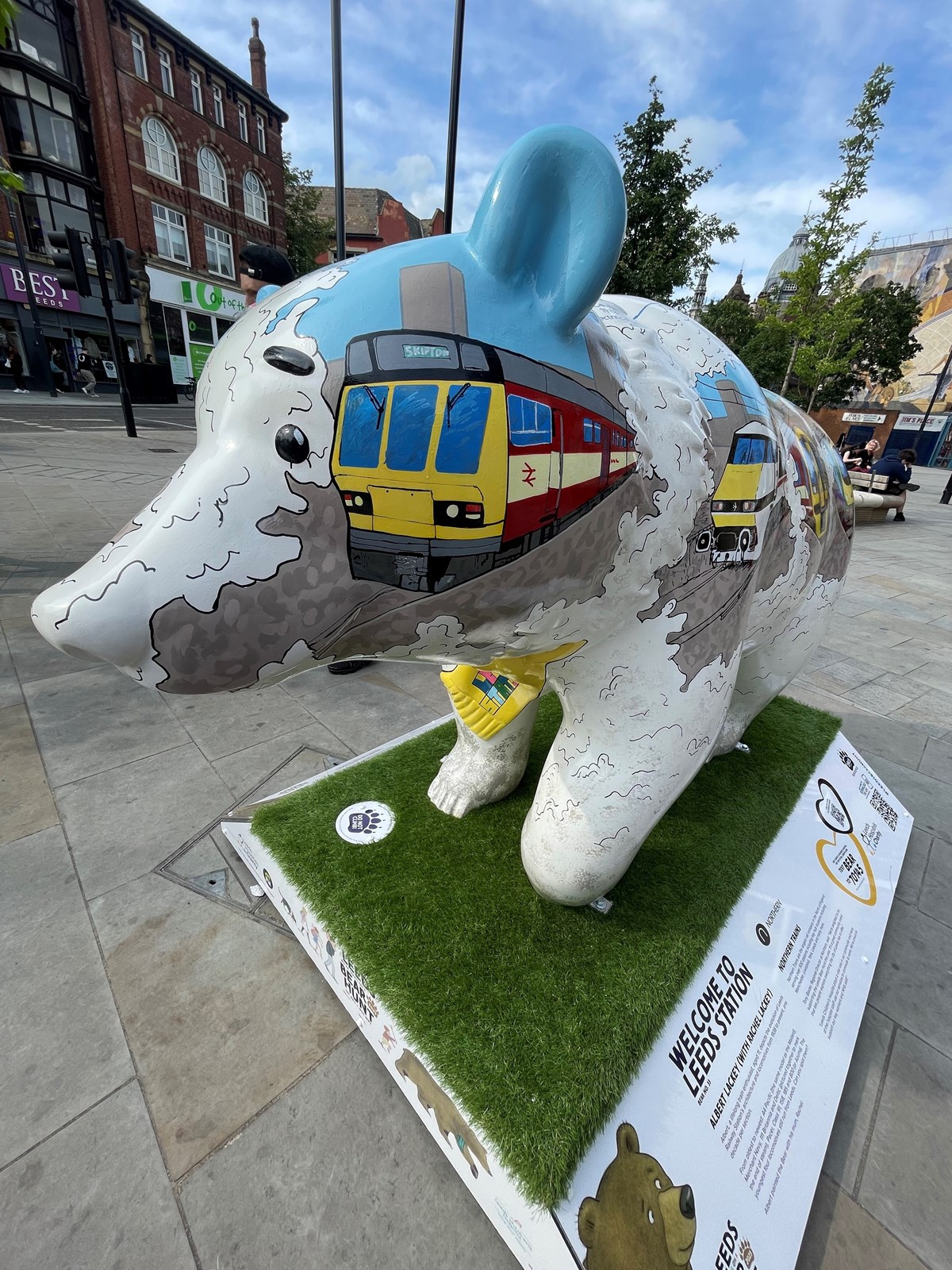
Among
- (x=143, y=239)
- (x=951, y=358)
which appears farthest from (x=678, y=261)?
(x=143, y=239)

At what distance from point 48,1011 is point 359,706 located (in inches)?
65.5

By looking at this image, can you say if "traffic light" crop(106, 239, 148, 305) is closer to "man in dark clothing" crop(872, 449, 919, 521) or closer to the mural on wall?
"man in dark clothing" crop(872, 449, 919, 521)

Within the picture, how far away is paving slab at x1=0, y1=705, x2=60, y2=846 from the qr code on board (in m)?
3.02

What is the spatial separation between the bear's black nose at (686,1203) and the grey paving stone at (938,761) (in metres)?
2.47

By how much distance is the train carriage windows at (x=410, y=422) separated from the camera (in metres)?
0.66

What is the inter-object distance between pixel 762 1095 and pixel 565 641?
1.12 metres

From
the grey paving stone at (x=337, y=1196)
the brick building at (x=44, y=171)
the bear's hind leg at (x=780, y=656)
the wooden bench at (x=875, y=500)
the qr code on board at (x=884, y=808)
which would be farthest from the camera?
the brick building at (x=44, y=171)

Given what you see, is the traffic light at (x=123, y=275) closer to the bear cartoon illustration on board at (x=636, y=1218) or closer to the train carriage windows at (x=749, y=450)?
the train carriage windows at (x=749, y=450)

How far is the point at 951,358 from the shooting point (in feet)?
53.1

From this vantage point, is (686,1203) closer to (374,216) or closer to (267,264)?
(267,264)

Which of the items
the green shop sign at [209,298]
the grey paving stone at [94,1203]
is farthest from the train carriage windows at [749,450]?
the green shop sign at [209,298]

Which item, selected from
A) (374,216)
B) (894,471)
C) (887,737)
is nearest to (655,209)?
(894,471)

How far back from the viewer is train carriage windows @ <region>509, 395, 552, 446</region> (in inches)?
27.9

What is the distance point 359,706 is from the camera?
2943 mm
